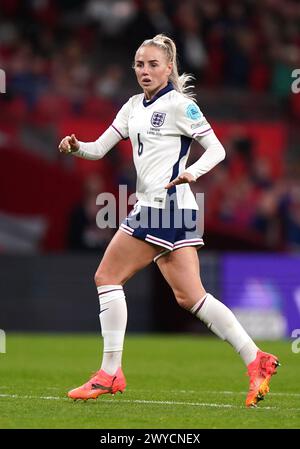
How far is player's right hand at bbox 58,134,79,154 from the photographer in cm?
745

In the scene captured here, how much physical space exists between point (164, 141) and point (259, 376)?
1.61 meters

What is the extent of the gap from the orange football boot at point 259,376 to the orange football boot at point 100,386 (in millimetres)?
864

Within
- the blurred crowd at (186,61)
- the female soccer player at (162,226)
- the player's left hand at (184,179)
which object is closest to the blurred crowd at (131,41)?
the blurred crowd at (186,61)

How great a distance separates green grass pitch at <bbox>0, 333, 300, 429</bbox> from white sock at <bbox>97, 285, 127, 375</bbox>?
0.90ft

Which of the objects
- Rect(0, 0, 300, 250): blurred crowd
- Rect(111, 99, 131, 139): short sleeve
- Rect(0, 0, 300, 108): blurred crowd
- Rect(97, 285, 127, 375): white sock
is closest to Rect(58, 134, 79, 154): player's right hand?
Rect(111, 99, 131, 139): short sleeve

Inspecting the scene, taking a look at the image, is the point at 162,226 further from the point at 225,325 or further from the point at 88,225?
the point at 88,225

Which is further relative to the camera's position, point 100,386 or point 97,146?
point 97,146

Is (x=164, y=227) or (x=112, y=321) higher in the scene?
(x=164, y=227)

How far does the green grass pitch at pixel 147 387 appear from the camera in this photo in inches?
252

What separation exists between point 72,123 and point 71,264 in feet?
8.12

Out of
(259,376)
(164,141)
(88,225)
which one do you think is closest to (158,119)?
(164,141)

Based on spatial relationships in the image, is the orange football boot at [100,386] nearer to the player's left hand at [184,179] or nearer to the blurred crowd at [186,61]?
the player's left hand at [184,179]

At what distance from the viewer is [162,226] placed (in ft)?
23.9
